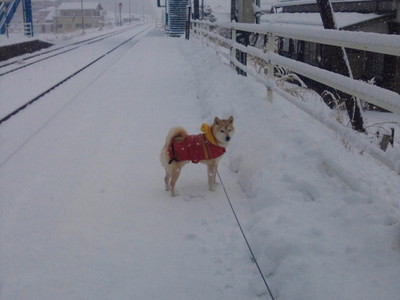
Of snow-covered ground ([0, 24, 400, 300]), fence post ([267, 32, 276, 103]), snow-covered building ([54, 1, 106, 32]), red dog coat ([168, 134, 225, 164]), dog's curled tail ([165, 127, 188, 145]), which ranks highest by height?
snow-covered building ([54, 1, 106, 32])

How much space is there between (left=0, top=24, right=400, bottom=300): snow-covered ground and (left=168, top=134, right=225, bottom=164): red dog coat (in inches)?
17.0

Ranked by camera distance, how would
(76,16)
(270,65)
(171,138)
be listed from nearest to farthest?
(171,138), (270,65), (76,16)

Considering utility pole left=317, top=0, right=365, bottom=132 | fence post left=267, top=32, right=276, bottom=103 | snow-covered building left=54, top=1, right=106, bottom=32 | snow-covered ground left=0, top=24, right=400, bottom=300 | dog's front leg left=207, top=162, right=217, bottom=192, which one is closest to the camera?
snow-covered ground left=0, top=24, right=400, bottom=300

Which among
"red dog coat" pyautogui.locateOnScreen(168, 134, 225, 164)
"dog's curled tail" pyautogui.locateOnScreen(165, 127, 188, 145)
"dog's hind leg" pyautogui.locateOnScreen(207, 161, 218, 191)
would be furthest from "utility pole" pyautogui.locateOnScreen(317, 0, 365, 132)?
"dog's curled tail" pyautogui.locateOnScreen(165, 127, 188, 145)

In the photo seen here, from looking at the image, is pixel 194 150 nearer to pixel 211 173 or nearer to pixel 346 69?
pixel 211 173

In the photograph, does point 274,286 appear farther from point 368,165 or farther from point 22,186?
point 22,186

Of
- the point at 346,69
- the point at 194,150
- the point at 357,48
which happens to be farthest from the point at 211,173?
A: the point at 346,69

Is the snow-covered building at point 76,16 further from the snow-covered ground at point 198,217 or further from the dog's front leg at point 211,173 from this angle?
the dog's front leg at point 211,173

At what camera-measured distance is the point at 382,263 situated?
2.62 m

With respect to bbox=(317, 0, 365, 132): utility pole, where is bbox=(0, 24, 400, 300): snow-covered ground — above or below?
below

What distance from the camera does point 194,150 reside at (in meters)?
4.39

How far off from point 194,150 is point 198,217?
706mm

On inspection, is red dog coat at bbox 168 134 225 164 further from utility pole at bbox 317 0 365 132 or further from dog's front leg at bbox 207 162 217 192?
utility pole at bbox 317 0 365 132

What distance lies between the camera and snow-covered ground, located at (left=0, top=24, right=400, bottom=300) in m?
2.87
